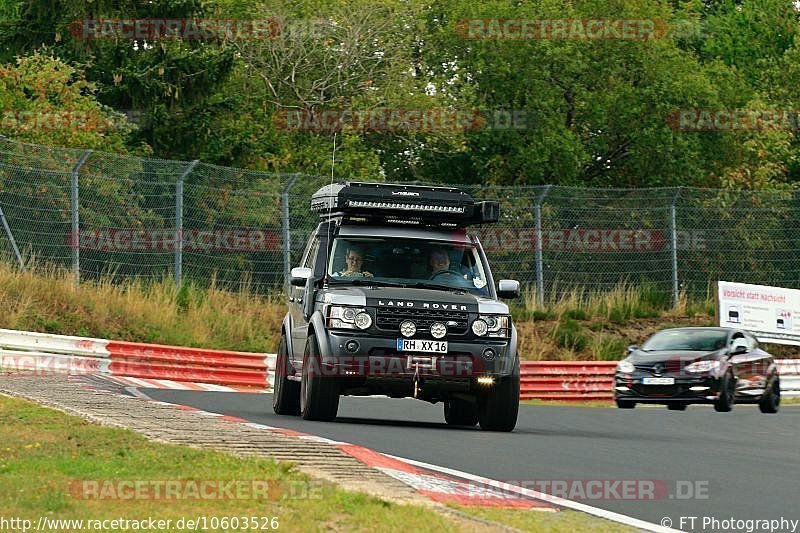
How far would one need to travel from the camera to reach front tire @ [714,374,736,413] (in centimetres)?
2517

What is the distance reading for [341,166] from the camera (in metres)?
44.0

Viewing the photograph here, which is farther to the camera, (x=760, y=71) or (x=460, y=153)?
(x=760, y=71)

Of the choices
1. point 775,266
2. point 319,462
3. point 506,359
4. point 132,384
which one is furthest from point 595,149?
point 319,462

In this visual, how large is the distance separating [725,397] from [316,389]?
10287mm

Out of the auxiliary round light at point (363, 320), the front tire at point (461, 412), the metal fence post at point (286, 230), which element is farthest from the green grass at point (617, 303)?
the auxiliary round light at point (363, 320)

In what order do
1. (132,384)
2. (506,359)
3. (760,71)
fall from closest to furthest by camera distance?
(506,359) < (132,384) < (760,71)

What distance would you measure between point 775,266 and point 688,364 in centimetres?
994

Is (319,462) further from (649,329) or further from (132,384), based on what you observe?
(649,329)

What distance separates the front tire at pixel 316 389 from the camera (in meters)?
16.7

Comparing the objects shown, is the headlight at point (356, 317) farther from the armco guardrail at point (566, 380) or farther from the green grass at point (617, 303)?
the green grass at point (617, 303)

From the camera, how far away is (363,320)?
1656 cm

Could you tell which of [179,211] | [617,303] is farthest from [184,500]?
[617,303]

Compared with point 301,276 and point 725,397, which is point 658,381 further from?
point 301,276

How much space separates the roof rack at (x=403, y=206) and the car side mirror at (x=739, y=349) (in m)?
9.37
